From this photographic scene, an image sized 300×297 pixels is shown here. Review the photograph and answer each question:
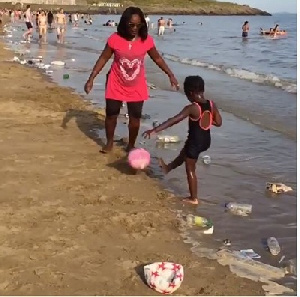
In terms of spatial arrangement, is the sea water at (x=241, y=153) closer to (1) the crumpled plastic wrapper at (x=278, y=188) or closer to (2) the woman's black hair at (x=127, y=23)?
(1) the crumpled plastic wrapper at (x=278, y=188)

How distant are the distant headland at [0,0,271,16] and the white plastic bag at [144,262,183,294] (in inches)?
3660

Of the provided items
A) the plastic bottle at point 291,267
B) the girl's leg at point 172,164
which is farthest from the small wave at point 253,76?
the plastic bottle at point 291,267

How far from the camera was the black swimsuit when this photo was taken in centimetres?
544

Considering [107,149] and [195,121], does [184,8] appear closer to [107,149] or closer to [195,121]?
[107,149]

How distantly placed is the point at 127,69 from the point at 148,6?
395 ft

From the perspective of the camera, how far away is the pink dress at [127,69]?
641cm

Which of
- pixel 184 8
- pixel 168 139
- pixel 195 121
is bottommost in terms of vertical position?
pixel 168 139

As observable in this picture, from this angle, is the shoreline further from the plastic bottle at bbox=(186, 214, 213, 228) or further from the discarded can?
the plastic bottle at bbox=(186, 214, 213, 228)

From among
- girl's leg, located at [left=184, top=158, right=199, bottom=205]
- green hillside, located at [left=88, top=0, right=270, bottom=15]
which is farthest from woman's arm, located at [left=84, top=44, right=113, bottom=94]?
green hillside, located at [left=88, top=0, right=270, bottom=15]

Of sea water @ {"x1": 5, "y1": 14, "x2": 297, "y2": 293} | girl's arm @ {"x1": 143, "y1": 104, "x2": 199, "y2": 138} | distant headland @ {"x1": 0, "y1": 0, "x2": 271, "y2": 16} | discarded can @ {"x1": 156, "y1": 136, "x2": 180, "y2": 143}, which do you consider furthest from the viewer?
distant headland @ {"x1": 0, "y1": 0, "x2": 271, "y2": 16}

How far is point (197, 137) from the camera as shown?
5.53 meters

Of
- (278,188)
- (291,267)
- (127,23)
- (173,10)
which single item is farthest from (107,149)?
(173,10)

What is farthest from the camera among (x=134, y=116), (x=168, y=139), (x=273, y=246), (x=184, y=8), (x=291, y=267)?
(x=184, y=8)

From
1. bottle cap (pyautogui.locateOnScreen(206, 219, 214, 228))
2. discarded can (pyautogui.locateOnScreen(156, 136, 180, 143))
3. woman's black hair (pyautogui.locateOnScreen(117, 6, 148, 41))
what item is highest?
woman's black hair (pyautogui.locateOnScreen(117, 6, 148, 41))
